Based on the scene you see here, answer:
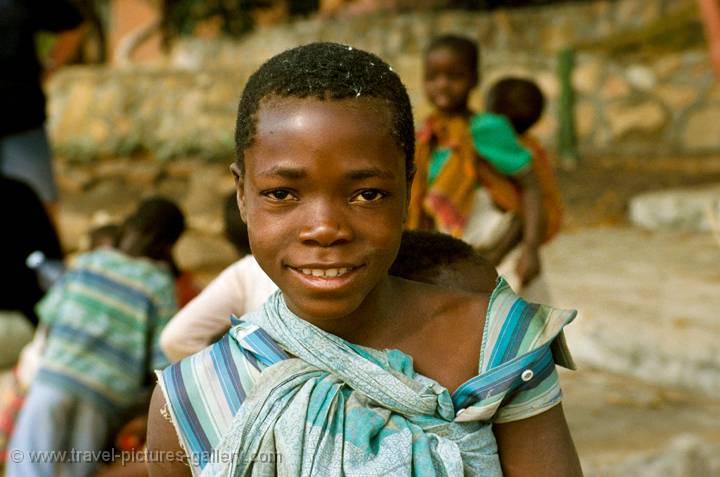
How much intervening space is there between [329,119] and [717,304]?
180 inches

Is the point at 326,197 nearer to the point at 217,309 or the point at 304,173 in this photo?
the point at 304,173

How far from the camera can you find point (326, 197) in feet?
5.35

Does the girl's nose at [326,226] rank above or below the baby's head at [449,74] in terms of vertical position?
below

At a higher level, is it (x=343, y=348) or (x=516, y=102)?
(x=516, y=102)

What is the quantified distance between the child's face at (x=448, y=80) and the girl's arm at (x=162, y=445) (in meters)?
2.54

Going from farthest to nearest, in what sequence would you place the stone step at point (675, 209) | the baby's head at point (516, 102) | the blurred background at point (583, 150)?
the stone step at point (675, 209)
the blurred background at point (583, 150)
the baby's head at point (516, 102)

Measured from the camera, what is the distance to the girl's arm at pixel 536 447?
1.71 m

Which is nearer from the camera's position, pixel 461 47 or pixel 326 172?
pixel 326 172

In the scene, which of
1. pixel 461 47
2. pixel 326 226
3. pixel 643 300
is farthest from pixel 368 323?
pixel 643 300

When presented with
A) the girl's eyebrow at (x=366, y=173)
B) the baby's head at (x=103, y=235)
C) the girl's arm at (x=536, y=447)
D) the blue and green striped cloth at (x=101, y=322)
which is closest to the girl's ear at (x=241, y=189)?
the girl's eyebrow at (x=366, y=173)

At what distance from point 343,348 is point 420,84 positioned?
28.1 feet

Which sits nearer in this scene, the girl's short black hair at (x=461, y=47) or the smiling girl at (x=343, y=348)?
the smiling girl at (x=343, y=348)

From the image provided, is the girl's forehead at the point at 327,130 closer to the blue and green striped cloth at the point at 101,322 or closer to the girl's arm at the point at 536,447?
the girl's arm at the point at 536,447

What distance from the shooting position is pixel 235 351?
5.72 feet
